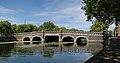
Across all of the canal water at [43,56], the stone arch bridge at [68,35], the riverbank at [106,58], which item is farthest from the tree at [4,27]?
the riverbank at [106,58]

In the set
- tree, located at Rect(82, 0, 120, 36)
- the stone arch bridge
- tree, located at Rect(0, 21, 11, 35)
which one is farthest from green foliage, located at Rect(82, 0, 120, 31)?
tree, located at Rect(0, 21, 11, 35)

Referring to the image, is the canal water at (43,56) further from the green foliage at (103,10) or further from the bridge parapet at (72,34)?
the bridge parapet at (72,34)

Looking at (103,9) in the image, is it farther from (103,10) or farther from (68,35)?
(68,35)

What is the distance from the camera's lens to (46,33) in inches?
5138

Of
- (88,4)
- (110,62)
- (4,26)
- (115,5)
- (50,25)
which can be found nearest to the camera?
(110,62)

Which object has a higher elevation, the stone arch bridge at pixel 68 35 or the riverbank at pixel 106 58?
the stone arch bridge at pixel 68 35

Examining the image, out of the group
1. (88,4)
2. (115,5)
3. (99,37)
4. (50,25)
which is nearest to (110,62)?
(115,5)

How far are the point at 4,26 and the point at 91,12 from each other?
88744mm

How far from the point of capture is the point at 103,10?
→ 34875 millimetres

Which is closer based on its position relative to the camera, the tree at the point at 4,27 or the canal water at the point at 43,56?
the canal water at the point at 43,56

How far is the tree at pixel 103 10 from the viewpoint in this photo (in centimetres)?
3110

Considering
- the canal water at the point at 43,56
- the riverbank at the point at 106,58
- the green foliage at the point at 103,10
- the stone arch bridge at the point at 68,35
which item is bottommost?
the canal water at the point at 43,56

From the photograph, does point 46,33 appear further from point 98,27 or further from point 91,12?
point 91,12

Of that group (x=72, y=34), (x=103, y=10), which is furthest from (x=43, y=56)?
(x=72, y=34)
